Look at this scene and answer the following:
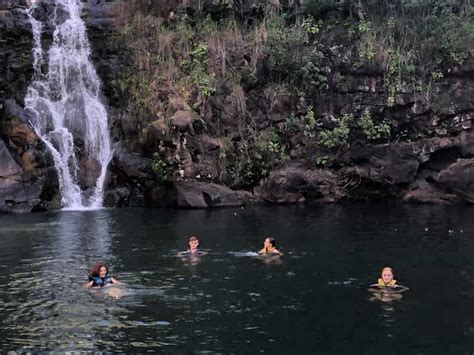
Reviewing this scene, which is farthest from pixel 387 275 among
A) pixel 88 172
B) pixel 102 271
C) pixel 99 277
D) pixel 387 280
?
pixel 88 172

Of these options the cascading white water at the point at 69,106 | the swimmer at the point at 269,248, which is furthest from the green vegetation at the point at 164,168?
the swimmer at the point at 269,248

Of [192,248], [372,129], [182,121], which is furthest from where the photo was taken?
[372,129]

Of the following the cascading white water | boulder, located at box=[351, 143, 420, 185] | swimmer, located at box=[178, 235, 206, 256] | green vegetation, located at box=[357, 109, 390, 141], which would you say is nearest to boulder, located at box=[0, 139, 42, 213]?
the cascading white water

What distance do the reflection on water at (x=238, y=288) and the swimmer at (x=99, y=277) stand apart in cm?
25

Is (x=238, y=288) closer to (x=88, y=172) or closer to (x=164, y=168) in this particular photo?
(x=164, y=168)

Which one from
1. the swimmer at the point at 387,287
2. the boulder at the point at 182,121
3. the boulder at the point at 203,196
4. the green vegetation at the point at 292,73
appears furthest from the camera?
the green vegetation at the point at 292,73

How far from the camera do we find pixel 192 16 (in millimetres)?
38375

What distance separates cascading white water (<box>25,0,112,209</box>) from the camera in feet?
112

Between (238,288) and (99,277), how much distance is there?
3.55m

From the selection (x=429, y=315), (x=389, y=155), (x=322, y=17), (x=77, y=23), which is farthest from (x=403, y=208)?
(x=77, y=23)

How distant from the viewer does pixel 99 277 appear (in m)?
15.6

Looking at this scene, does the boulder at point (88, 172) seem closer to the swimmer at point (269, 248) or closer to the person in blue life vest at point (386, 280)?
the swimmer at point (269, 248)

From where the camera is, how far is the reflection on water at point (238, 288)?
38.3 feet

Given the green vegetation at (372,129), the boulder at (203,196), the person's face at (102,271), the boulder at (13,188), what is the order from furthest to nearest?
the green vegetation at (372,129)
the boulder at (203,196)
the boulder at (13,188)
the person's face at (102,271)
